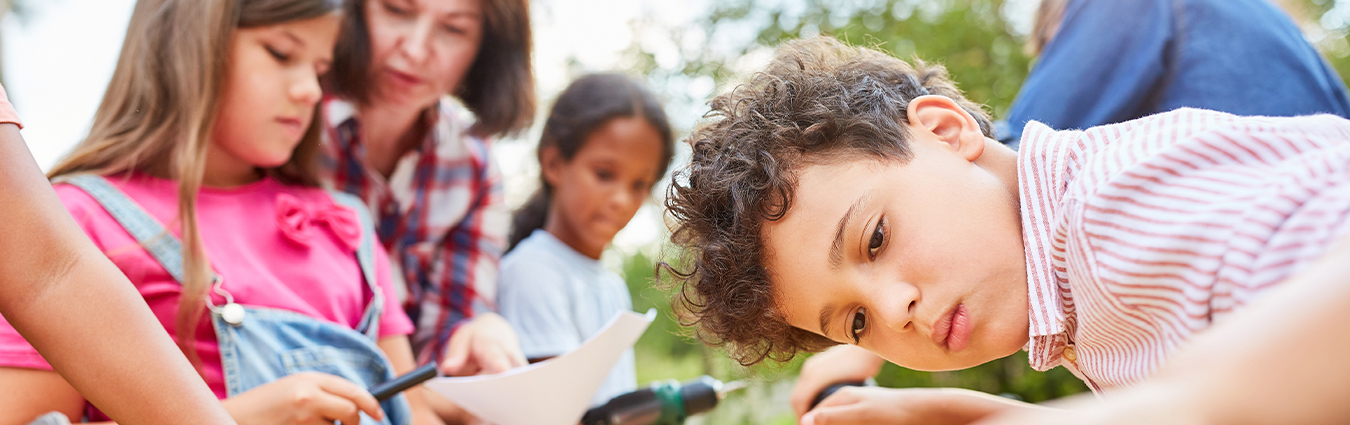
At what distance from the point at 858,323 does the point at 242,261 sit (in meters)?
0.85

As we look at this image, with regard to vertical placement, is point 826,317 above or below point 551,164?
above

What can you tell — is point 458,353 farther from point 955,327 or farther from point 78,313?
point 955,327

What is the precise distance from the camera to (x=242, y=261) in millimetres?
1220

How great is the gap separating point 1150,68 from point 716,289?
78cm

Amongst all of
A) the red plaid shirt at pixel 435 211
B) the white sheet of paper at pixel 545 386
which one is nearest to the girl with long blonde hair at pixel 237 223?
the white sheet of paper at pixel 545 386

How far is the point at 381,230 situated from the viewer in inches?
69.7

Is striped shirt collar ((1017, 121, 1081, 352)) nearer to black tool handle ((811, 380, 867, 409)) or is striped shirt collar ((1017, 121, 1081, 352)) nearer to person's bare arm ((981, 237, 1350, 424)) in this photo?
person's bare arm ((981, 237, 1350, 424))

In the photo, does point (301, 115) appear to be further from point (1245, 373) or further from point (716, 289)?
point (1245, 373)

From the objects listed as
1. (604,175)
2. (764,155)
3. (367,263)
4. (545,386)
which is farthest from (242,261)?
(604,175)

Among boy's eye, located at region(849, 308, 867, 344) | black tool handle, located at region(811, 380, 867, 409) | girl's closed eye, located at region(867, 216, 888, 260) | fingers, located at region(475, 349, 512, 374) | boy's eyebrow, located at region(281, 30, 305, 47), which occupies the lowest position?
black tool handle, located at region(811, 380, 867, 409)

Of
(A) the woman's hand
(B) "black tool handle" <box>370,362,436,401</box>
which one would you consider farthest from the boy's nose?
(B) "black tool handle" <box>370,362,436,401</box>

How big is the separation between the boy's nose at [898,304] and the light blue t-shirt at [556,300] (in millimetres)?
1022

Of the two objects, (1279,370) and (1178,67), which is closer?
(1279,370)

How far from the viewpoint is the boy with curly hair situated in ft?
1.96
